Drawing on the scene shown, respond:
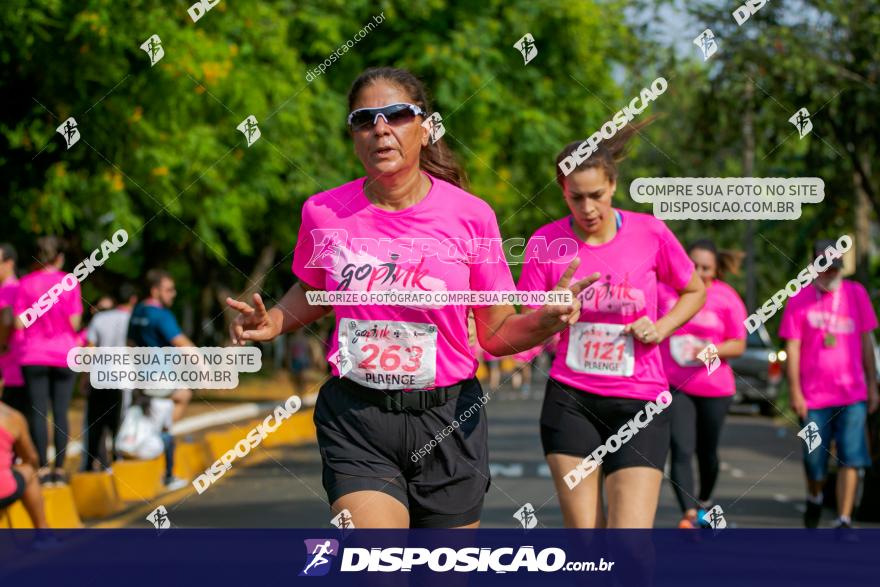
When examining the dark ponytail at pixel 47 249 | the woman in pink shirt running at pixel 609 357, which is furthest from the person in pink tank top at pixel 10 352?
the woman in pink shirt running at pixel 609 357

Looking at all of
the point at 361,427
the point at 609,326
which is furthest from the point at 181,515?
the point at 361,427

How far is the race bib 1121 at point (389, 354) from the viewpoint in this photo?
15.6 feet

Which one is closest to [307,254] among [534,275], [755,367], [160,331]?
[534,275]

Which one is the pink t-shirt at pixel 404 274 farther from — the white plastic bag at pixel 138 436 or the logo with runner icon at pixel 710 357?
the white plastic bag at pixel 138 436

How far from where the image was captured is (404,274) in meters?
4.79

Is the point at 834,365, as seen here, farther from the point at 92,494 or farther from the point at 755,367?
the point at 755,367

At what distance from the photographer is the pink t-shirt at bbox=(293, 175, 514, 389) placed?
15.7 feet

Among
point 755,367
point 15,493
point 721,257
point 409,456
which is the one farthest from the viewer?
point 755,367

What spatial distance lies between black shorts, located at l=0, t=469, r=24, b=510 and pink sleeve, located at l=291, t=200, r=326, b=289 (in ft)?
9.26

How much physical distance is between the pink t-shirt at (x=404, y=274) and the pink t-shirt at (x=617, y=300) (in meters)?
1.43

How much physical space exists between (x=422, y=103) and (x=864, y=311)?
5474 mm

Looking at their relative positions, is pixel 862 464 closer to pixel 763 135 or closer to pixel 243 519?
pixel 243 519

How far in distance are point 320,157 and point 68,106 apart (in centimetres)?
1191

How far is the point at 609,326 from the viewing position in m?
6.44
